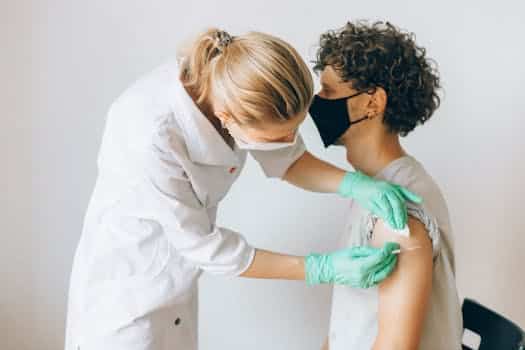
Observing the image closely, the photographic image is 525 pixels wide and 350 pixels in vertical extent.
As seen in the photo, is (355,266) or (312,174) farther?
(312,174)

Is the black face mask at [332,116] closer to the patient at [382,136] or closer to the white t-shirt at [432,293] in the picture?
the patient at [382,136]

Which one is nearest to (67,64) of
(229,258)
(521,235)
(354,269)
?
(229,258)

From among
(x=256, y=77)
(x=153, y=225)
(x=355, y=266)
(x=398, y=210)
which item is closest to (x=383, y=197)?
(x=398, y=210)

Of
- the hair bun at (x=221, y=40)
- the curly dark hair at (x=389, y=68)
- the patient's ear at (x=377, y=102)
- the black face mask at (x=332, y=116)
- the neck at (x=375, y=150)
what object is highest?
the hair bun at (x=221, y=40)

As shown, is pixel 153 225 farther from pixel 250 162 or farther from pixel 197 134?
pixel 250 162

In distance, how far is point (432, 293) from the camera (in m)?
1.36

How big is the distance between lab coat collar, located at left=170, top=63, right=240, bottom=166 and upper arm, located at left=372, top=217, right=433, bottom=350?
391mm

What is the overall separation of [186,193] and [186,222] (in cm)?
7

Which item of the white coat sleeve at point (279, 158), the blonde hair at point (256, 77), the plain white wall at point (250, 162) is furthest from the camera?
the plain white wall at point (250, 162)

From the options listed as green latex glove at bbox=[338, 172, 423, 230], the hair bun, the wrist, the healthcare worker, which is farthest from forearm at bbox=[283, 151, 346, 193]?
the hair bun

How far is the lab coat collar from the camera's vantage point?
1263mm

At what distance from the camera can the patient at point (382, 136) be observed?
4.40 feet

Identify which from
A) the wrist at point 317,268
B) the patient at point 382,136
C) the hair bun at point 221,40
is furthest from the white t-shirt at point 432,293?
the hair bun at point 221,40

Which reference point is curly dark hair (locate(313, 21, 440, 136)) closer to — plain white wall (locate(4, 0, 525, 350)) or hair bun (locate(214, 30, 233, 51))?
hair bun (locate(214, 30, 233, 51))
